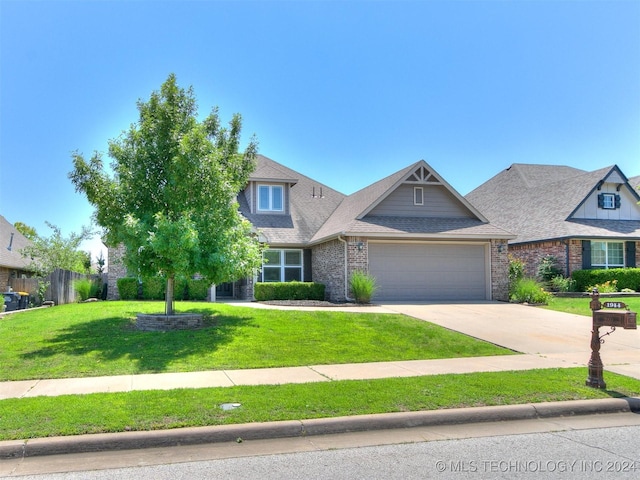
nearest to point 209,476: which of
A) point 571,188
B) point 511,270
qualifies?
point 511,270

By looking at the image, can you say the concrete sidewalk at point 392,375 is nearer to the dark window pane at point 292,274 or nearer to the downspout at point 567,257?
the dark window pane at point 292,274

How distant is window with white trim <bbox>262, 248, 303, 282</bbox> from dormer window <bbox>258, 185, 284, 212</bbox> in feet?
8.34

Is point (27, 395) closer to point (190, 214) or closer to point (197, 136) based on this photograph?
point (190, 214)

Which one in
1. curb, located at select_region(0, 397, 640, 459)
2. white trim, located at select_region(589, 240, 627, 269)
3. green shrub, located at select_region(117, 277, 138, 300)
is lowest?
curb, located at select_region(0, 397, 640, 459)

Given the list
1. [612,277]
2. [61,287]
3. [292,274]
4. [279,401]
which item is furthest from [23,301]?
[612,277]

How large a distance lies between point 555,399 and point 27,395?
766 centimetres

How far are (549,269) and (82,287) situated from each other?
21.6 metres

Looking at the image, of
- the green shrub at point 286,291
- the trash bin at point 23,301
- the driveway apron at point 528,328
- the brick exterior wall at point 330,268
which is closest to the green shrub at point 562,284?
the driveway apron at point 528,328

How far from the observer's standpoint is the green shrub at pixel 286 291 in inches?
837

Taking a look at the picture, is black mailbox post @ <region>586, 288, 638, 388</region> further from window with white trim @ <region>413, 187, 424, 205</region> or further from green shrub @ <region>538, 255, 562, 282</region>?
green shrub @ <region>538, 255, 562, 282</region>

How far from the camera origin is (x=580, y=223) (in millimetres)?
26875

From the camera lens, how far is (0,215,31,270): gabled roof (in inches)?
1157

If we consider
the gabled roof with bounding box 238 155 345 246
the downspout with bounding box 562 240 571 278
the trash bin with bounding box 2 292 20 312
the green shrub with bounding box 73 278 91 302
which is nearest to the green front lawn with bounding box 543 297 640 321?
the downspout with bounding box 562 240 571 278

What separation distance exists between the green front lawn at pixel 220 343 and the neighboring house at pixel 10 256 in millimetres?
16339
